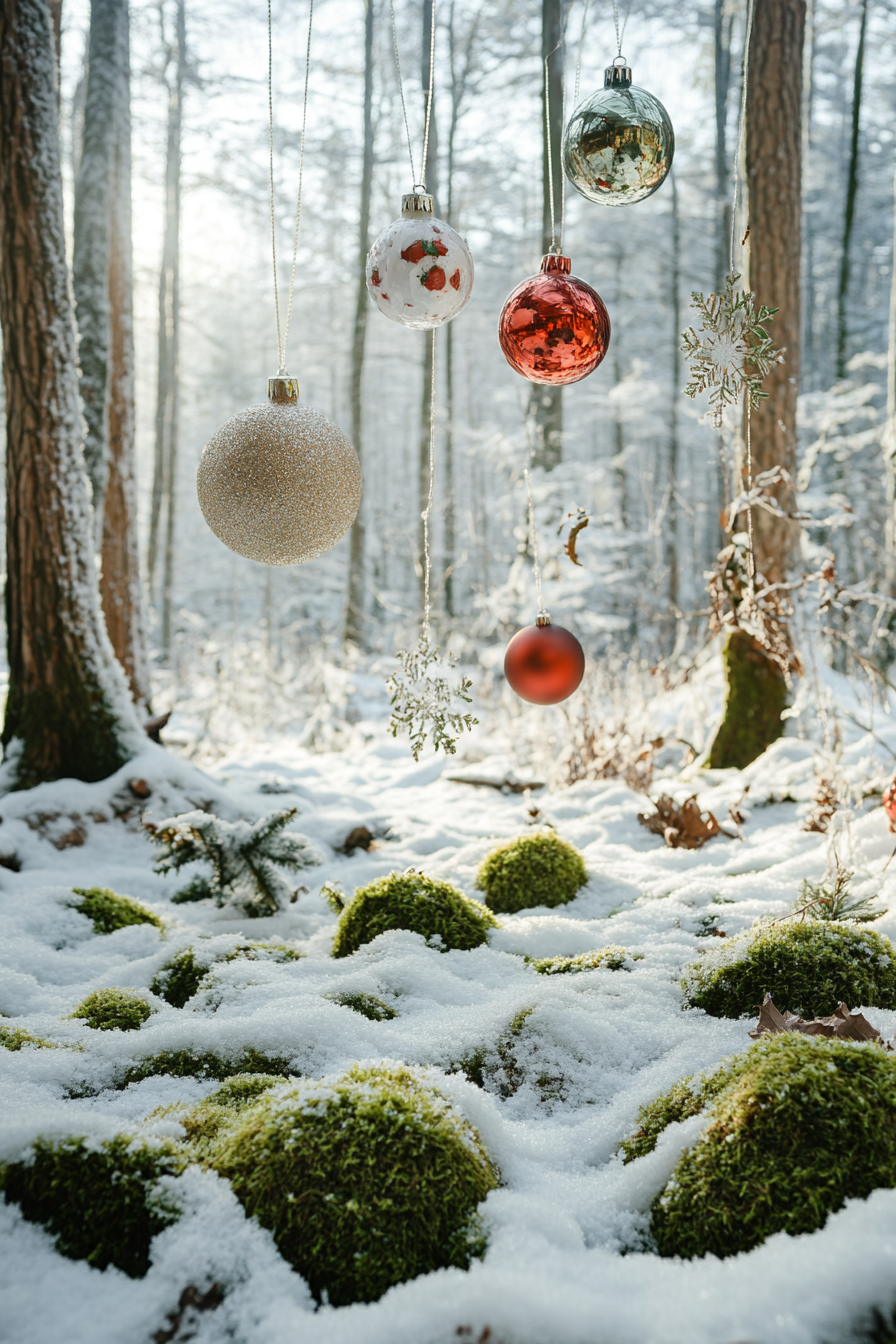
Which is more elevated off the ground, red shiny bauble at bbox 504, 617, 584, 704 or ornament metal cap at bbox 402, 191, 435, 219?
ornament metal cap at bbox 402, 191, 435, 219

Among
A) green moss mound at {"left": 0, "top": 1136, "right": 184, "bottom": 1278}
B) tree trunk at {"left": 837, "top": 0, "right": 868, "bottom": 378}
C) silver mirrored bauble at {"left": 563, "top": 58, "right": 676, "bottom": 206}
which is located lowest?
green moss mound at {"left": 0, "top": 1136, "right": 184, "bottom": 1278}

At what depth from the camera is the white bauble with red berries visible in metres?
2.12

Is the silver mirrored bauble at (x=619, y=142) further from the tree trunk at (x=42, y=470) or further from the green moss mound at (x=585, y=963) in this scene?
the tree trunk at (x=42, y=470)

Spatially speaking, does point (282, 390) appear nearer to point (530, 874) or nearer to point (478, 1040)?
point (478, 1040)

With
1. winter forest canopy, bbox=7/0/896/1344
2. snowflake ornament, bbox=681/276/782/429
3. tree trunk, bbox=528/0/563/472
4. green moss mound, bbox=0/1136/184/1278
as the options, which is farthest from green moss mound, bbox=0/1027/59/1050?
tree trunk, bbox=528/0/563/472

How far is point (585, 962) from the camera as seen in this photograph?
2.48 meters

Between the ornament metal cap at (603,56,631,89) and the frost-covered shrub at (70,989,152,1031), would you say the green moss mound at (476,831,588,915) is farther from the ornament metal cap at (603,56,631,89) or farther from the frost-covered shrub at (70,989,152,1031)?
the ornament metal cap at (603,56,631,89)

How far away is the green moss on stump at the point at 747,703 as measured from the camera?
15.3 ft

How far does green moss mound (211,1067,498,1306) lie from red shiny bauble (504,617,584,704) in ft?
3.92

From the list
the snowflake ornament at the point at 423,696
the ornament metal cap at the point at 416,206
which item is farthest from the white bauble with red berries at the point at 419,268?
the snowflake ornament at the point at 423,696

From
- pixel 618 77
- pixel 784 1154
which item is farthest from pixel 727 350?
pixel 784 1154

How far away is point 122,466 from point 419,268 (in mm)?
4230

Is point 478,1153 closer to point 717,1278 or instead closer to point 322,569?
point 717,1278

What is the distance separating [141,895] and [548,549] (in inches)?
240
